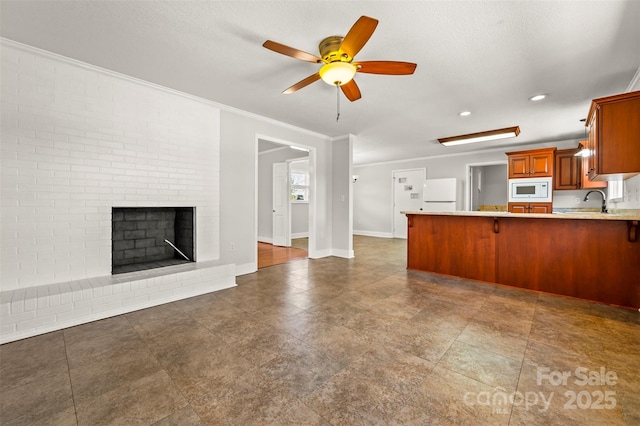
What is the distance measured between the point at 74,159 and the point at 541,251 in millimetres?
5511

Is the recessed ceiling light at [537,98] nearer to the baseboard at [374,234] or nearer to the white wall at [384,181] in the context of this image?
the white wall at [384,181]

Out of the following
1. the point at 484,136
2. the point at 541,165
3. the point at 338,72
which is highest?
the point at 484,136

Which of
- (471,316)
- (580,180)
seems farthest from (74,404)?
(580,180)

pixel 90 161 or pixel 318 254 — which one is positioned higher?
pixel 90 161

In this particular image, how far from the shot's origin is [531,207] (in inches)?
228

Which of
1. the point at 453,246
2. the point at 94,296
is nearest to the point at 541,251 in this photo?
the point at 453,246

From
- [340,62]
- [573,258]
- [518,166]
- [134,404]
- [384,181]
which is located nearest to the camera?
[134,404]

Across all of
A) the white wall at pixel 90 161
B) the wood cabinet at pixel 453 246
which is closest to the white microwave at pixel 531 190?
the wood cabinet at pixel 453 246

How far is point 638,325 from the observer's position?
2455mm

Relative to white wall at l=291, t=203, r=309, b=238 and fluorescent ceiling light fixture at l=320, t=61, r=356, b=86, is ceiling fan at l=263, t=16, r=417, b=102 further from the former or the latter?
white wall at l=291, t=203, r=309, b=238

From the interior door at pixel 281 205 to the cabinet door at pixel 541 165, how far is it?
5.53 m

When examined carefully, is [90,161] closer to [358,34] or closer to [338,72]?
[338,72]

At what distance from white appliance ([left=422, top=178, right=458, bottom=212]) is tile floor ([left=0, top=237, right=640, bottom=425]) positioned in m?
4.62

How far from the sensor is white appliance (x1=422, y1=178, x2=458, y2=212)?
7.42 m
